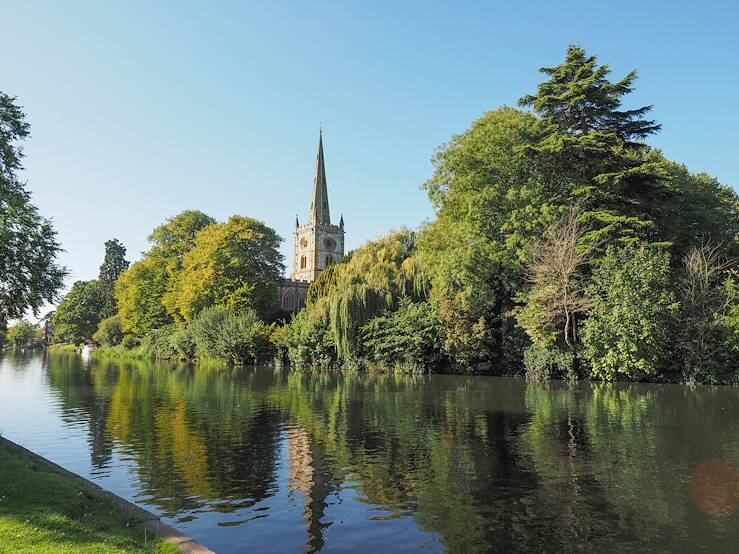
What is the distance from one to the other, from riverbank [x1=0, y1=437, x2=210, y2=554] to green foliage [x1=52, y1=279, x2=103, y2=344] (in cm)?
10279

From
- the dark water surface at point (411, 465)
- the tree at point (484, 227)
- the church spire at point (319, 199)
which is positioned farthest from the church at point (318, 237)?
the dark water surface at point (411, 465)

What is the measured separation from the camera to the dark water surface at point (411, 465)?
880 centimetres

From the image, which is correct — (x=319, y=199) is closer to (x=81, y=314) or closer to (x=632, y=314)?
(x=81, y=314)

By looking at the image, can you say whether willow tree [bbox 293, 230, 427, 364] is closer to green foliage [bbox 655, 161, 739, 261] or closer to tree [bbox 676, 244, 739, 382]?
green foliage [bbox 655, 161, 739, 261]

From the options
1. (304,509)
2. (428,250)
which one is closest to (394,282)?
(428,250)

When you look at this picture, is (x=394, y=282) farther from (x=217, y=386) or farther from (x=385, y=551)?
(x=385, y=551)

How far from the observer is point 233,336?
52.5 meters

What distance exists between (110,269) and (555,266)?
9487cm

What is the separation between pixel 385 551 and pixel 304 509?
2.37 meters

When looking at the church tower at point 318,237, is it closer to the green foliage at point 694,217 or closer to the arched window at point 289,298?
the arched window at point 289,298

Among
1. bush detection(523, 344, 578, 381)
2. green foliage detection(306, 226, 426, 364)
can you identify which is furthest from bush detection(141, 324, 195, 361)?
bush detection(523, 344, 578, 381)

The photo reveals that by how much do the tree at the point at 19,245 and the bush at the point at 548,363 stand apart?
89.4ft

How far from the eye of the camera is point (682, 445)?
48.6ft

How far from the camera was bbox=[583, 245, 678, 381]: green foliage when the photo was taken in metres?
29.9
